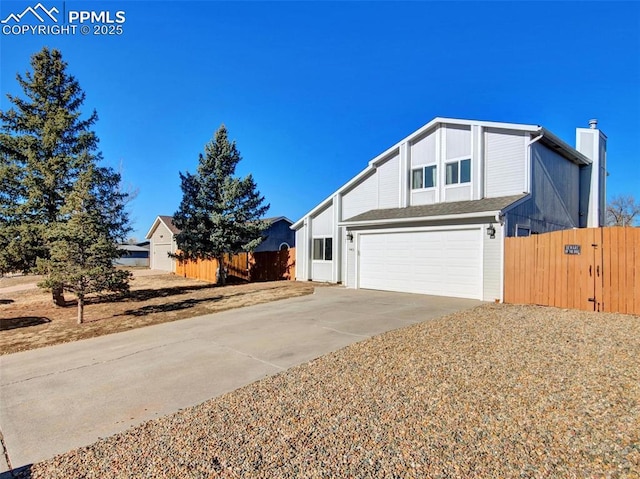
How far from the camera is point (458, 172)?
12719 millimetres

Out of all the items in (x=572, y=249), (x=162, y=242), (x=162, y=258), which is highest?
(x=162, y=242)

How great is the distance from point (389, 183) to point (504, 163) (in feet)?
15.4

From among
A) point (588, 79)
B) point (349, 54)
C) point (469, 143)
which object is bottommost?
point (469, 143)

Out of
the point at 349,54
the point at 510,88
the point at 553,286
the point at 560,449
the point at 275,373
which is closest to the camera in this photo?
the point at 560,449

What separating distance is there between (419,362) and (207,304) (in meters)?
8.61

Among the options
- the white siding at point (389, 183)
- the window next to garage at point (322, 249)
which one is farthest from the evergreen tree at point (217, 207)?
the white siding at point (389, 183)

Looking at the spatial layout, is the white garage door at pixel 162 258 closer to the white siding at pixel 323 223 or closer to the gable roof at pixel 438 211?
the white siding at pixel 323 223

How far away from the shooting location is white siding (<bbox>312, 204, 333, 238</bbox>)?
17.5 m

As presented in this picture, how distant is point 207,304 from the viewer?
11.6 m

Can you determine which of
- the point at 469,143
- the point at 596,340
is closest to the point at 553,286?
the point at 596,340

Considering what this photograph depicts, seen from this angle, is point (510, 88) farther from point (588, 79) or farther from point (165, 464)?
point (165, 464)

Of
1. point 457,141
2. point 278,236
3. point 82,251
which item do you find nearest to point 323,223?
point 457,141

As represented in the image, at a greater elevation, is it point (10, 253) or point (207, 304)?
point (10, 253)

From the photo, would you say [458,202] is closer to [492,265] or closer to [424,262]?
[424,262]
